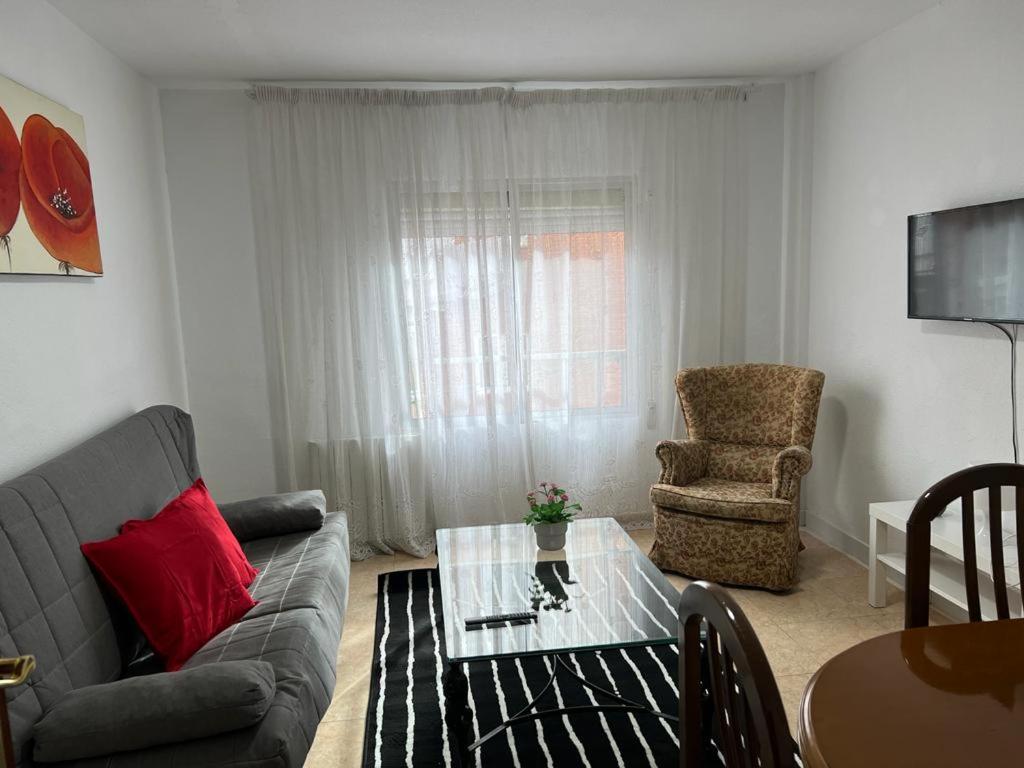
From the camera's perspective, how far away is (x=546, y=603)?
2.59 metres

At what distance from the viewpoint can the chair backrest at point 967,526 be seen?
157cm

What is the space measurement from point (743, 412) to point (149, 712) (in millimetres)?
3185

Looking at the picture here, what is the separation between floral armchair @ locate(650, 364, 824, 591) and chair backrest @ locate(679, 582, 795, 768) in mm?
2544

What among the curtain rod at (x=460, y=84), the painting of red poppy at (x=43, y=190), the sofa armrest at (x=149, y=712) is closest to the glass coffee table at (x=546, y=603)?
the sofa armrest at (x=149, y=712)

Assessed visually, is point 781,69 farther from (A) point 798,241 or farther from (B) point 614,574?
(B) point 614,574

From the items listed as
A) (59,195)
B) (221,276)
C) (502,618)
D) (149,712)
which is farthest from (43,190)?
(502,618)

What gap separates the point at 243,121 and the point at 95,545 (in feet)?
8.38

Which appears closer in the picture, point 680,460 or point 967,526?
point 967,526

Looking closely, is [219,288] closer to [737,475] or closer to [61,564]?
[61,564]

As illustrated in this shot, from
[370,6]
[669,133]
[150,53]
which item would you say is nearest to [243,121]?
[150,53]

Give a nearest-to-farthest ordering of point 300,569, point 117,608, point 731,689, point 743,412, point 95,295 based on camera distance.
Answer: point 731,689 < point 117,608 < point 300,569 < point 95,295 < point 743,412

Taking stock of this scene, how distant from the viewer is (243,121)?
13.0 ft

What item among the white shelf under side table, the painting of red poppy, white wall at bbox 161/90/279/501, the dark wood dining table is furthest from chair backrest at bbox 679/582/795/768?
white wall at bbox 161/90/279/501

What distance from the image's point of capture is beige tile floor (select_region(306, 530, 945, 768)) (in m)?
2.58
